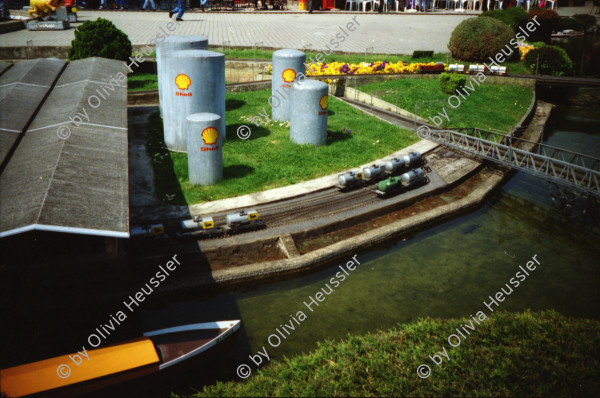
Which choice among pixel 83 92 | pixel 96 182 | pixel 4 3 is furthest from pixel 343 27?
pixel 96 182

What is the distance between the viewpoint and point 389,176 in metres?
21.0

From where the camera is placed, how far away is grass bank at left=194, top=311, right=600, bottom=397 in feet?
34.4

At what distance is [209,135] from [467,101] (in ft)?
67.3

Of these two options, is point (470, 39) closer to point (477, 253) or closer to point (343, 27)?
point (343, 27)

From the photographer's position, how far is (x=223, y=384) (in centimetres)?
1105

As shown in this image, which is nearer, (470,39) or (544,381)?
(544,381)

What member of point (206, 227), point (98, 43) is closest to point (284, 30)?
point (98, 43)

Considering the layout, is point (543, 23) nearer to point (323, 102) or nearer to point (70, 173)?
point (323, 102)

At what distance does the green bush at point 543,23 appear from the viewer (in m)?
49.4

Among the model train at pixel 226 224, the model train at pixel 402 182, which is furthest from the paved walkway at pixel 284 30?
the model train at pixel 226 224

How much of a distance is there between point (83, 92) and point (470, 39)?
103 feet

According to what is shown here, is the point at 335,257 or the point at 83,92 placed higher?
the point at 83,92

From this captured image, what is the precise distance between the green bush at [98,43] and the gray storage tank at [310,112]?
45.4 ft

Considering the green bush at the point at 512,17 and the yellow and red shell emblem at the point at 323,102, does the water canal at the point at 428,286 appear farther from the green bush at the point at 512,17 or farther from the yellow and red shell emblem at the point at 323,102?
the green bush at the point at 512,17
